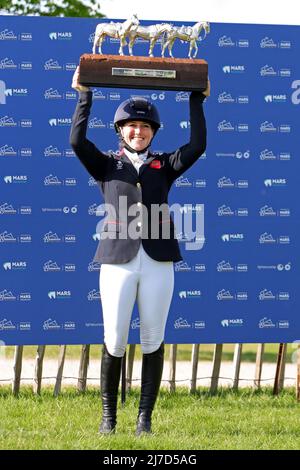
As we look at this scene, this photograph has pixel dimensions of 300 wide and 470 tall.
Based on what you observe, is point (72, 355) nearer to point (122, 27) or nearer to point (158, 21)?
point (158, 21)

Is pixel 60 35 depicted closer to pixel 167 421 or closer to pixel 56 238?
pixel 56 238

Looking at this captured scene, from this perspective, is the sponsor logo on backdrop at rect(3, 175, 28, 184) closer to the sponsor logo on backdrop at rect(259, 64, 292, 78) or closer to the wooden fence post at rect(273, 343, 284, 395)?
the sponsor logo on backdrop at rect(259, 64, 292, 78)

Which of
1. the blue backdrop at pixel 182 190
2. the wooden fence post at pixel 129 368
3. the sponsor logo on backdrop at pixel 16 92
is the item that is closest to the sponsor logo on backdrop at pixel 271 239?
the blue backdrop at pixel 182 190

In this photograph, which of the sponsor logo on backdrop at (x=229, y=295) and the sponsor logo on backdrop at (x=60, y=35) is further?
the sponsor logo on backdrop at (x=229, y=295)

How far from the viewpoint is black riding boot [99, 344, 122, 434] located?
472 cm

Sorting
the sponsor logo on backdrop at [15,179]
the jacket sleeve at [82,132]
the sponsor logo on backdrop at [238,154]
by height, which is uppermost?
the jacket sleeve at [82,132]

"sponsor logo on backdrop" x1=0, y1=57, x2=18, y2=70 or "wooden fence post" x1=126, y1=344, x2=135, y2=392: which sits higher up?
"sponsor logo on backdrop" x1=0, y1=57, x2=18, y2=70

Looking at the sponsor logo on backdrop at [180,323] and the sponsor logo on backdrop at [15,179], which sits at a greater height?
the sponsor logo on backdrop at [15,179]

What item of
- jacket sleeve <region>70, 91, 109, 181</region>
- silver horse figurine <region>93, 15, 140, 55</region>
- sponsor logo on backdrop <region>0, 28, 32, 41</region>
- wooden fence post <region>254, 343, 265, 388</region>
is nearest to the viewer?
jacket sleeve <region>70, 91, 109, 181</region>

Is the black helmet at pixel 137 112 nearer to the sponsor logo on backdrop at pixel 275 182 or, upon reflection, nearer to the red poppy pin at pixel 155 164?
the red poppy pin at pixel 155 164

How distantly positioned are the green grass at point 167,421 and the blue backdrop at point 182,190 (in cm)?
46

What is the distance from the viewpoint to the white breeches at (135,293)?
15.0ft

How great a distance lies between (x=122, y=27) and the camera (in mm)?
4980

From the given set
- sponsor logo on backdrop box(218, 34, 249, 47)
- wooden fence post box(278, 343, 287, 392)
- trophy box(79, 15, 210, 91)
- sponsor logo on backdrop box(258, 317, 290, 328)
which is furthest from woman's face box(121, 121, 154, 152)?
wooden fence post box(278, 343, 287, 392)
